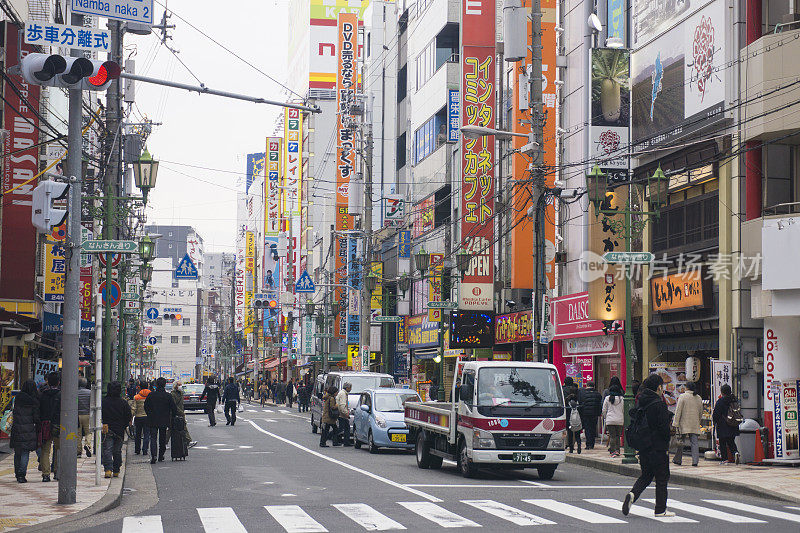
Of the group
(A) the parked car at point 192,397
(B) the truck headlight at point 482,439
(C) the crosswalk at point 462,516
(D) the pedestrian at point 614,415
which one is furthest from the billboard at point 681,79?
(A) the parked car at point 192,397

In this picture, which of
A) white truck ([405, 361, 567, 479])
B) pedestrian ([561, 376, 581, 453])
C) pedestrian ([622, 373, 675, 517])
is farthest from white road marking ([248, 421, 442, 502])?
pedestrian ([561, 376, 581, 453])

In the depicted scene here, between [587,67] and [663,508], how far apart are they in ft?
66.9

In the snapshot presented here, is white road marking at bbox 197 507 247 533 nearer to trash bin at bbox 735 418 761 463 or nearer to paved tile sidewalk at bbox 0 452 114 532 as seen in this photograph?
paved tile sidewalk at bbox 0 452 114 532

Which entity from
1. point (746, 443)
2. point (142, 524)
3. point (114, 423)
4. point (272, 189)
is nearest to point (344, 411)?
point (114, 423)

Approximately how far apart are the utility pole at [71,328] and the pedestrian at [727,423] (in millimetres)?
13200

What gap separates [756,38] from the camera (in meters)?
25.1

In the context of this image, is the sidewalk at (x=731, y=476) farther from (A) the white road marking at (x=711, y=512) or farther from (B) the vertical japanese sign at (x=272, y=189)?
(B) the vertical japanese sign at (x=272, y=189)

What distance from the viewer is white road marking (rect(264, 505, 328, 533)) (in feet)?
41.3

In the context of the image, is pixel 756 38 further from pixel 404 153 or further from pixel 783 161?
pixel 404 153

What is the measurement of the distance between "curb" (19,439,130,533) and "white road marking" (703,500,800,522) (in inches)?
356

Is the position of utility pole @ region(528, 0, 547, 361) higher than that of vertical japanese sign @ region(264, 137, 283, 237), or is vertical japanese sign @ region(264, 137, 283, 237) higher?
vertical japanese sign @ region(264, 137, 283, 237)

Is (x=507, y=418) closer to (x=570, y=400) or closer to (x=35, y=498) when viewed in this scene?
(x=570, y=400)

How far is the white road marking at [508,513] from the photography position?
13.3 meters

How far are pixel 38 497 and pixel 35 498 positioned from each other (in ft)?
0.44
